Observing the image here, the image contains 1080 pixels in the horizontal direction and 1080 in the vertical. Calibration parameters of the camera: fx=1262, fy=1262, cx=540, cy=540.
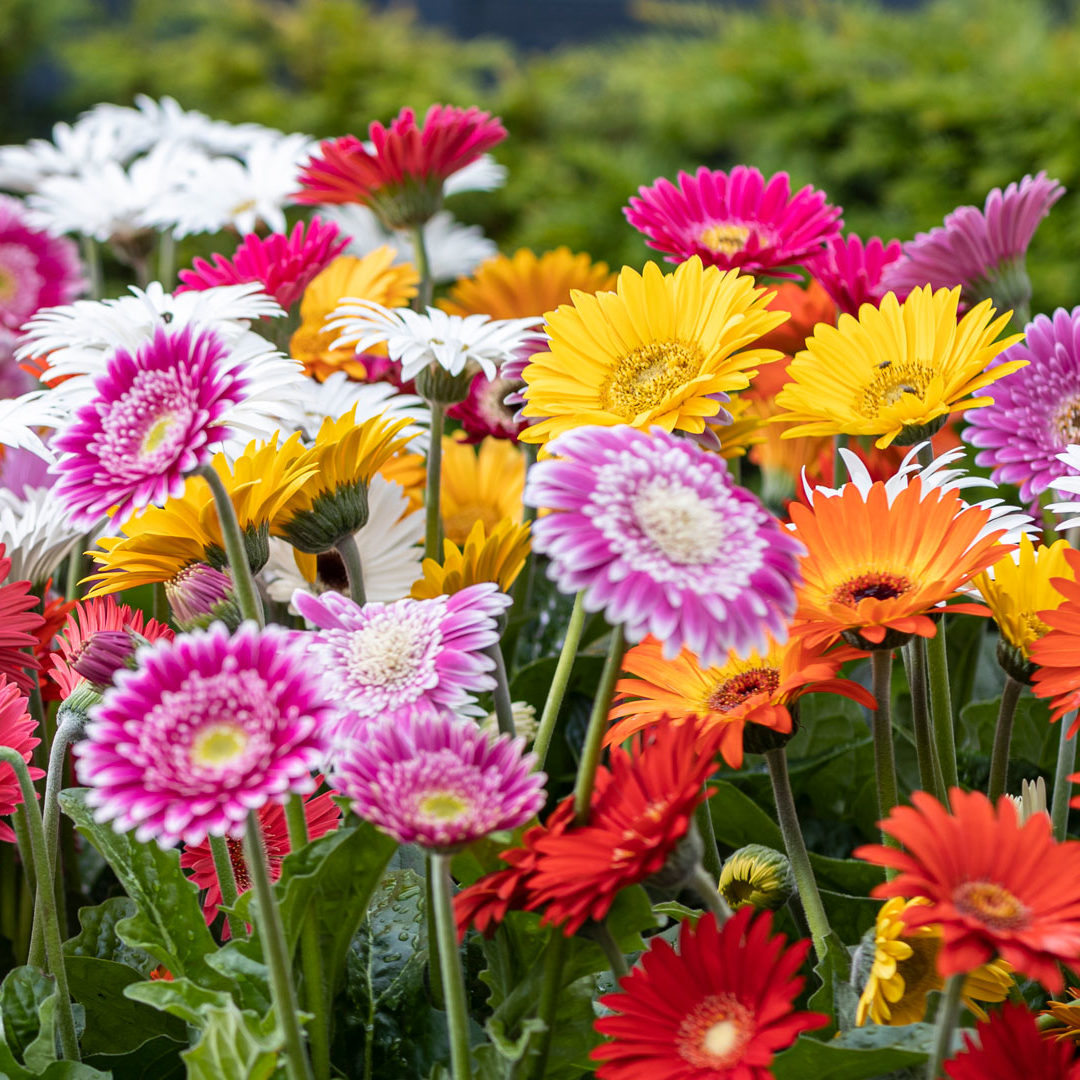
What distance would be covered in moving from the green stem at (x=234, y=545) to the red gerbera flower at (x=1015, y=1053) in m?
0.23

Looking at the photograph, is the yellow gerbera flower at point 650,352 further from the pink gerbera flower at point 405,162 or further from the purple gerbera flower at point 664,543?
the pink gerbera flower at point 405,162

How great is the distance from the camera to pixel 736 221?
57cm

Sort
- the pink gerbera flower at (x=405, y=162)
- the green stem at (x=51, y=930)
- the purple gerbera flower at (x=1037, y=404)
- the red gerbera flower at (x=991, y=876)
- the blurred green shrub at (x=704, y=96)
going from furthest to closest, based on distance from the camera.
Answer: the blurred green shrub at (x=704, y=96), the pink gerbera flower at (x=405, y=162), the purple gerbera flower at (x=1037, y=404), the green stem at (x=51, y=930), the red gerbera flower at (x=991, y=876)

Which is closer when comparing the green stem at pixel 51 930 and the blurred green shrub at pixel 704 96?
the green stem at pixel 51 930

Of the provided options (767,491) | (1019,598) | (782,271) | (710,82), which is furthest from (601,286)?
(710,82)

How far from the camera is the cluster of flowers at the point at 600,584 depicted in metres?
0.31

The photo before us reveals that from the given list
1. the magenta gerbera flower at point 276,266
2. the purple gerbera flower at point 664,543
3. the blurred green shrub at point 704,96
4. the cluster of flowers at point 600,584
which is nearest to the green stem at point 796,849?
the cluster of flowers at point 600,584

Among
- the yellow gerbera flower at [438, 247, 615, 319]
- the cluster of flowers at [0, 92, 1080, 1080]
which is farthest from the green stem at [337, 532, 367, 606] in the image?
the yellow gerbera flower at [438, 247, 615, 319]

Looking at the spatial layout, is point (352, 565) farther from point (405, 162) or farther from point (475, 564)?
point (405, 162)

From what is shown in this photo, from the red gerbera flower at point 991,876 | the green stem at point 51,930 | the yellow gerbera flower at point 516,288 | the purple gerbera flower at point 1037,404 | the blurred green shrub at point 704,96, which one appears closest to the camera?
the red gerbera flower at point 991,876

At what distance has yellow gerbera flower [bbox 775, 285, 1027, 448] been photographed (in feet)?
1.53

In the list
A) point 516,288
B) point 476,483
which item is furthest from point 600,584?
point 516,288

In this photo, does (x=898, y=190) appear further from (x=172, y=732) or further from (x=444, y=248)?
(x=172, y=732)

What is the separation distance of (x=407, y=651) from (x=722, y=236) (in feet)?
0.92
